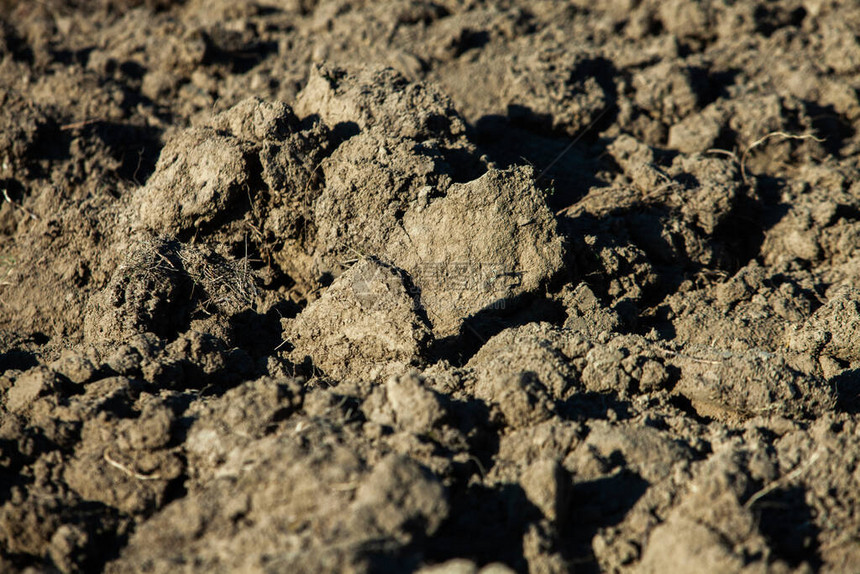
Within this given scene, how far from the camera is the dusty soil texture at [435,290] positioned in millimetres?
2236

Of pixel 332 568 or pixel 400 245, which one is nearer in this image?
pixel 332 568

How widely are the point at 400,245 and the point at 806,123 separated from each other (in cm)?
307

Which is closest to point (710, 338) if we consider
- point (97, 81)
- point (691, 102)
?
point (691, 102)

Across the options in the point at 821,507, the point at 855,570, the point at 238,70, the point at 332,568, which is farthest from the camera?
the point at 238,70

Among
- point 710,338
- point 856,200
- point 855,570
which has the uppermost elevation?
point 855,570

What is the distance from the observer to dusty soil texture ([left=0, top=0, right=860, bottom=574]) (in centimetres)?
224

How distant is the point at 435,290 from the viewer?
312 centimetres

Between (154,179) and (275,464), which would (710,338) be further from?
(154,179)

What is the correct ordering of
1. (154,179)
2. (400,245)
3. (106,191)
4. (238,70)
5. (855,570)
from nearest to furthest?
(855,570)
(400,245)
(154,179)
(106,191)
(238,70)

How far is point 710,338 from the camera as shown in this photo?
3281 millimetres

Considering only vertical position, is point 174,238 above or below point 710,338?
above

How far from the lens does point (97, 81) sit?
15.0ft

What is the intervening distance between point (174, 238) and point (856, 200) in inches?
151

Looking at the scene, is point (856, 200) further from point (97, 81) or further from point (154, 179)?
point (97, 81)
